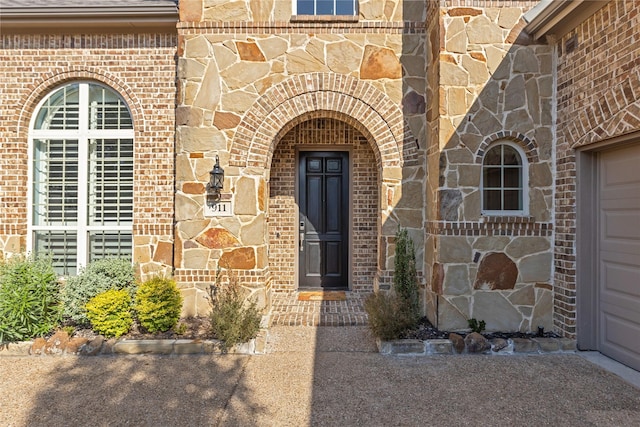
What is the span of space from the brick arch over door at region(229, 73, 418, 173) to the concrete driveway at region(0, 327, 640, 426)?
2.48 metres

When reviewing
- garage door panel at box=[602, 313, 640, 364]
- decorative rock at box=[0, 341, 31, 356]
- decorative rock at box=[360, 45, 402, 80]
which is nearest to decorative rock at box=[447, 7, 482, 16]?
decorative rock at box=[360, 45, 402, 80]

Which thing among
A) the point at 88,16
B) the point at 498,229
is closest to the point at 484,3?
the point at 498,229

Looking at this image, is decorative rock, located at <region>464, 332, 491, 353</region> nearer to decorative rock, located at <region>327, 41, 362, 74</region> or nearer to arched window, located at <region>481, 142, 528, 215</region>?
arched window, located at <region>481, 142, 528, 215</region>

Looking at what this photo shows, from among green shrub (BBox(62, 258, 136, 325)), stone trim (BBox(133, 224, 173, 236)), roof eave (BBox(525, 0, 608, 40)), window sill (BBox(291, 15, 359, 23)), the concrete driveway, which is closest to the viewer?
the concrete driveway

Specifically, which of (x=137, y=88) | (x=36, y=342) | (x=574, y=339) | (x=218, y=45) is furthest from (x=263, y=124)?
(x=574, y=339)

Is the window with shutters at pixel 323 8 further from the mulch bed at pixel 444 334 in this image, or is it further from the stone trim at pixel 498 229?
the mulch bed at pixel 444 334

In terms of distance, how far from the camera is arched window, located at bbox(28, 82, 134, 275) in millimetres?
5395

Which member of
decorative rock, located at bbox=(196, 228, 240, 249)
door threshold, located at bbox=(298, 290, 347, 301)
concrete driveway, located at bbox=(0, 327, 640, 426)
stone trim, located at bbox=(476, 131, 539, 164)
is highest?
stone trim, located at bbox=(476, 131, 539, 164)

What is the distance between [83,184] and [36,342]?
90.1 inches

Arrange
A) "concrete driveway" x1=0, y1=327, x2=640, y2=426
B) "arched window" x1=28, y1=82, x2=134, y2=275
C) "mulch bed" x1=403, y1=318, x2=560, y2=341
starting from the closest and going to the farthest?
"concrete driveway" x1=0, y1=327, x2=640, y2=426 → "mulch bed" x1=403, y1=318, x2=560, y2=341 → "arched window" x1=28, y1=82, x2=134, y2=275

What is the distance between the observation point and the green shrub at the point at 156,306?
13.9ft

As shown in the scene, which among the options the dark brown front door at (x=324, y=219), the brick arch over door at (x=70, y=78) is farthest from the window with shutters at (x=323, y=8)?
the brick arch over door at (x=70, y=78)

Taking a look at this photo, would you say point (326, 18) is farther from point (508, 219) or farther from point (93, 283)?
point (93, 283)

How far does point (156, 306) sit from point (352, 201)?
3.24 metres
